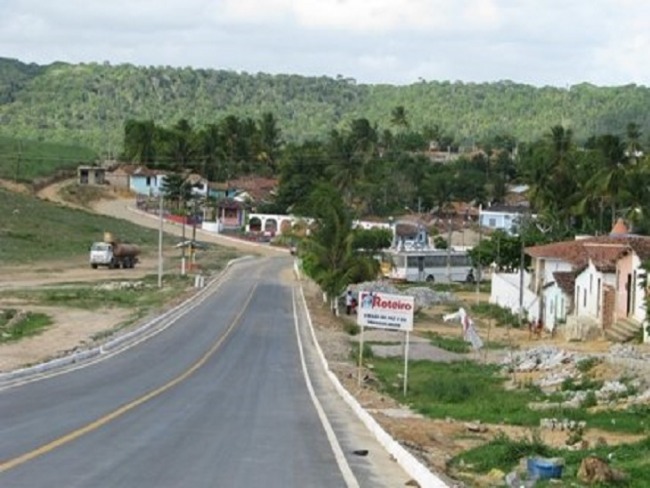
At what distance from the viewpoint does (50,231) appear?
389ft

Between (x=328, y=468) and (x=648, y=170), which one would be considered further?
(x=648, y=170)

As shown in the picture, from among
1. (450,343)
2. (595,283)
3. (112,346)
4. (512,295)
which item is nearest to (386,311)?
(112,346)

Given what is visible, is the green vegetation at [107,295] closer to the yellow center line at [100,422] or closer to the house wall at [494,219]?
the yellow center line at [100,422]

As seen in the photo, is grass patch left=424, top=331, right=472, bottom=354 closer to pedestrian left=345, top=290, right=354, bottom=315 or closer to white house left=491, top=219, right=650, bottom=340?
white house left=491, top=219, right=650, bottom=340

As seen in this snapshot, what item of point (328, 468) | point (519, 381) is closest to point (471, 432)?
point (328, 468)

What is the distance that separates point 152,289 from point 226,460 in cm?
6433

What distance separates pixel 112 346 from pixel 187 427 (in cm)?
2480

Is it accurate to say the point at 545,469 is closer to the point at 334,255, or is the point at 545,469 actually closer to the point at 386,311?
the point at 386,311

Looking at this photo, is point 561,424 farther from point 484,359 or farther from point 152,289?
point 152,289

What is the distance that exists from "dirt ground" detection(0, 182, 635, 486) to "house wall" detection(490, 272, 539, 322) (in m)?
3.00

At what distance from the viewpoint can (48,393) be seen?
29359 millimetres

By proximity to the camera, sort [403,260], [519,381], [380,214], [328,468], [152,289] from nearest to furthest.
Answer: [328,468], [519,381], [152,289], [403,260], [380,214]

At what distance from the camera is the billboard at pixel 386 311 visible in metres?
32.1

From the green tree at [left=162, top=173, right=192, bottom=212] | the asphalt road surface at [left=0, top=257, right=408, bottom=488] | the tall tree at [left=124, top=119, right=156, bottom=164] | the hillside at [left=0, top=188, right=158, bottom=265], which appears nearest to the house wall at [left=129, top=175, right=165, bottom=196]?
the tall tree at [left=124, top=119, right=156, bottom=164]
